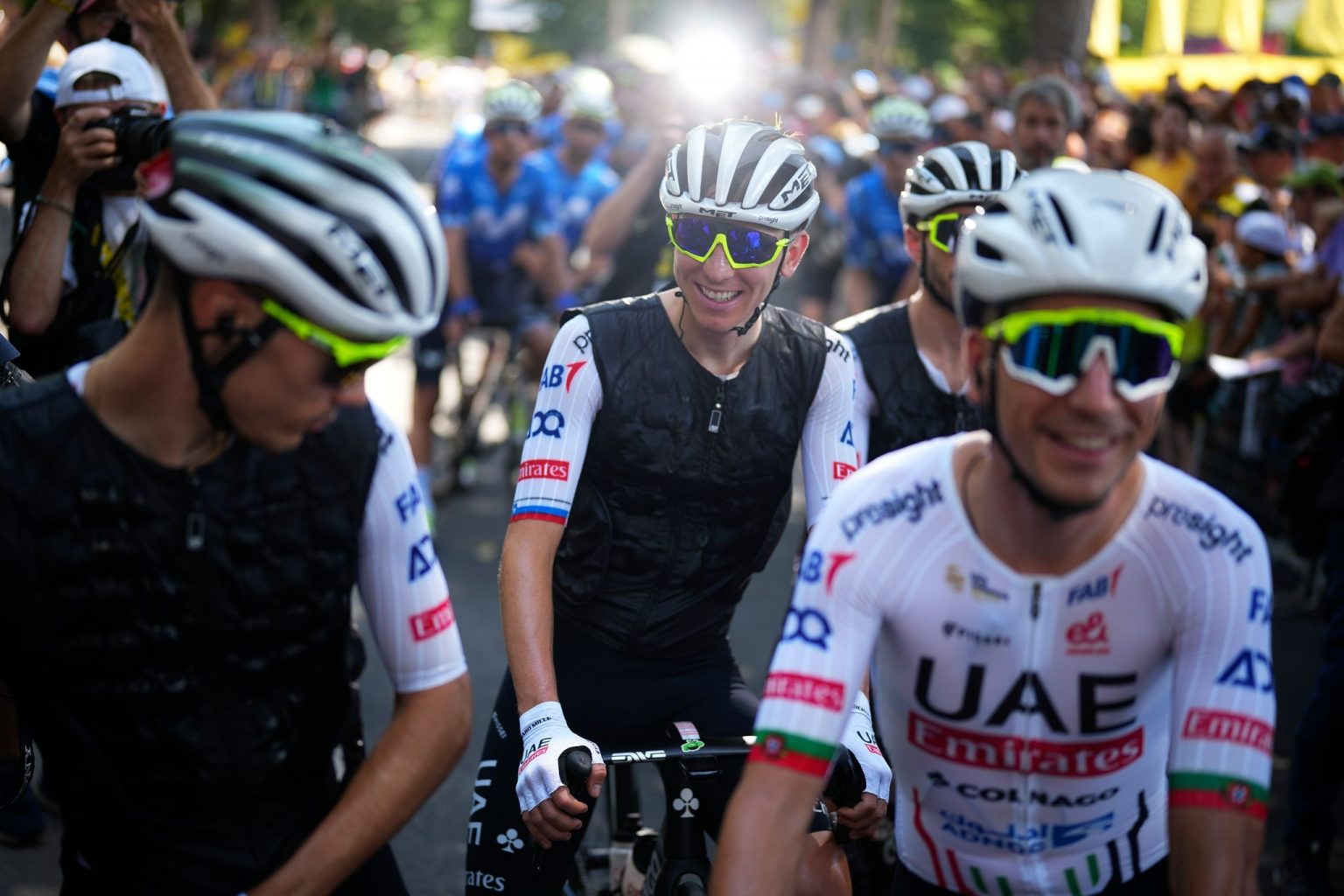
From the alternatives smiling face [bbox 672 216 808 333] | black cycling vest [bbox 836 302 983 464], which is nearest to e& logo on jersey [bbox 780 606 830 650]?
smiling face [bbox 672 216 808 333]

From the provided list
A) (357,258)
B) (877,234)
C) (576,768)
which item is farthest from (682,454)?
(877,234)

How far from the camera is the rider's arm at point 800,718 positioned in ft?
8.59

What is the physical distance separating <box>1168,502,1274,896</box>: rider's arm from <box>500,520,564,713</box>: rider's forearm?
1.55 m

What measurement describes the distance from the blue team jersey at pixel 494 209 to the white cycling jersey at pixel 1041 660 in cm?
805

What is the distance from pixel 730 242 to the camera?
4.10 m

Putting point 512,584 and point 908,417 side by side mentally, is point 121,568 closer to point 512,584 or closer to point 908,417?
point 512,584

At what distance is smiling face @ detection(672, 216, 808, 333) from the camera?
407 cm

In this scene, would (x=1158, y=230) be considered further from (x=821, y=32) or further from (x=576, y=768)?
(x=821, y=32)

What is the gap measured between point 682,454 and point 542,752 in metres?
0.94

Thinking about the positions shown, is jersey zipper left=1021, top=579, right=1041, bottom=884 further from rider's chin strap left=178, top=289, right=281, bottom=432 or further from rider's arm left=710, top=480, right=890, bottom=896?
rider's chin strap left=178, top=289, right=281, bottom=432

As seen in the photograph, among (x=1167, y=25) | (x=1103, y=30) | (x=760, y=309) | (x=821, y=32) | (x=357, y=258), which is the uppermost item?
(x=821, y=32)

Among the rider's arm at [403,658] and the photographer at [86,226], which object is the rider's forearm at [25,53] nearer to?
the photographer at [86,226]

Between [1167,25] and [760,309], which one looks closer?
[760,309]

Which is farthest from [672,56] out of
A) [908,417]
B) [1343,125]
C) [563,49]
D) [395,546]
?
[563,49]
